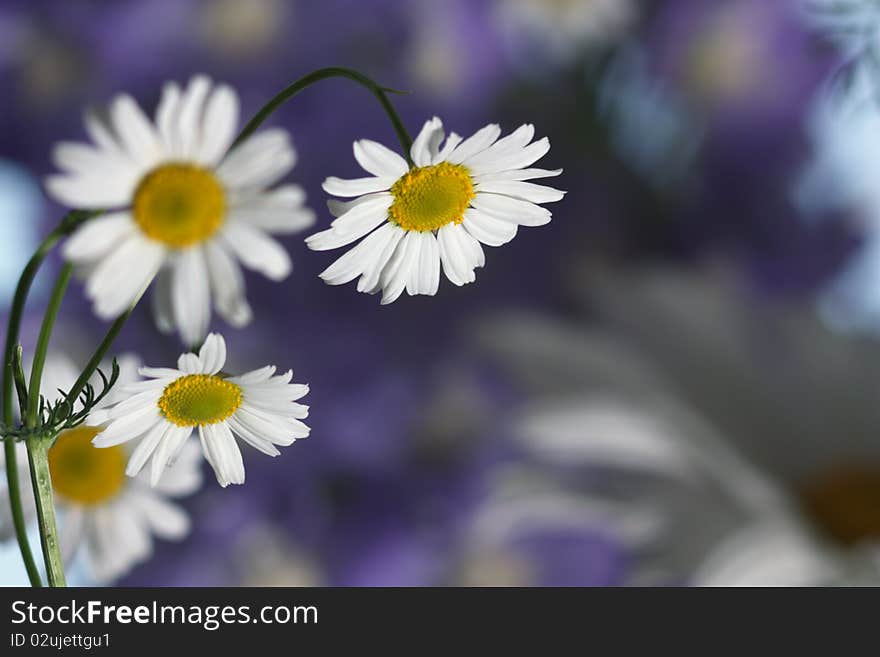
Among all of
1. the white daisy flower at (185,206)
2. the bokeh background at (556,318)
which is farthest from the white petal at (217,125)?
the bokeh background at (556,318)

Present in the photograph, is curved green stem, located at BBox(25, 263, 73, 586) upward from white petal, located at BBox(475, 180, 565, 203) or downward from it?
downward

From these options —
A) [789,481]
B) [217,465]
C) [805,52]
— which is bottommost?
[217,465]

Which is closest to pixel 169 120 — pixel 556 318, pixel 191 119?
pixel 191 119

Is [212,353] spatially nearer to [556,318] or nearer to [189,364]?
[189,364]

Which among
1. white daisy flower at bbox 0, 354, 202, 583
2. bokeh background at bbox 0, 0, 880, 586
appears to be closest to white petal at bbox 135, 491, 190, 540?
white daisy flower at bbox 0, 354, 202, 583

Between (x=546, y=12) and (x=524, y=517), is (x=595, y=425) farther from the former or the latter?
(x=546, y=12)

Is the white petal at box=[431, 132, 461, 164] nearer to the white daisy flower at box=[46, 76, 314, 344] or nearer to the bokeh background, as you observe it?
the white daisy flower at box=[46, 76, 314, 344]

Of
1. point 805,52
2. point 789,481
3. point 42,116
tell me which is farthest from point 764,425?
point 42,116
